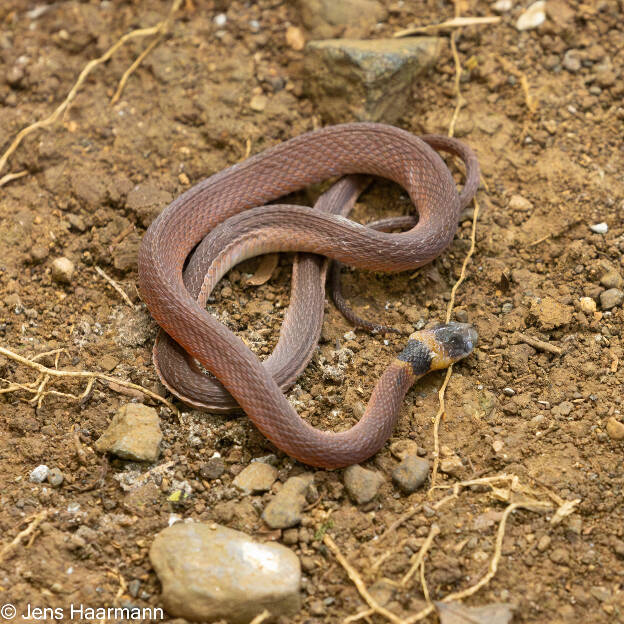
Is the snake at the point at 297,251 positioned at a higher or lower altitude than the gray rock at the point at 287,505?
higher

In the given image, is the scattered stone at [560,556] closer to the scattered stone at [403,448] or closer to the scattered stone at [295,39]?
the scattered stone at [403,448]

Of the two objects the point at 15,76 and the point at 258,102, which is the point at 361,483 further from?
the point at 15,76

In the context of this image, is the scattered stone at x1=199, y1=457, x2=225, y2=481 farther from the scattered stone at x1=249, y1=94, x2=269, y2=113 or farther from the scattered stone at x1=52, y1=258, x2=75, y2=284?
the scattered stone at x1=249, y1=94, x2=269, y2=113

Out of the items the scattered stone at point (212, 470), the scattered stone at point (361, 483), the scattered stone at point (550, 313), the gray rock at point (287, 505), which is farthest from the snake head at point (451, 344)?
the scattered stone at point (212, 470)

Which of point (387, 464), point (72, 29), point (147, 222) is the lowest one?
point (387, 464)

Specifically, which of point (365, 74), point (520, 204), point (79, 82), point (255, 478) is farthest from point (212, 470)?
point (79, 82)

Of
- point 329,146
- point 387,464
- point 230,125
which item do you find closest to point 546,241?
point 329,146

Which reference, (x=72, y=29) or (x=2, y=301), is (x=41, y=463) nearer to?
(x=2, y=301)
